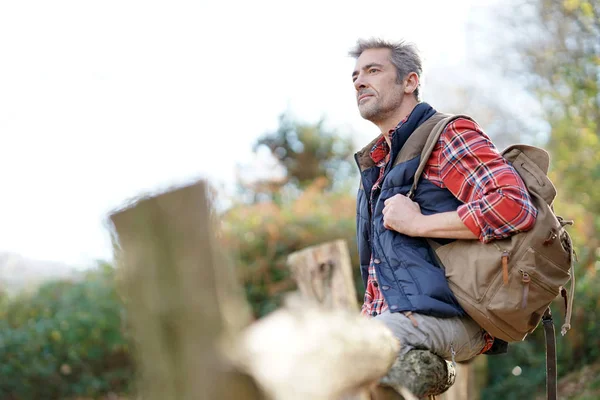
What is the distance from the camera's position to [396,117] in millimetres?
3102

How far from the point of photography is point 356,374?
1506 mm

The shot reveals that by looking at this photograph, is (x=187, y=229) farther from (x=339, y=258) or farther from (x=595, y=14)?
(x=595, y=14)

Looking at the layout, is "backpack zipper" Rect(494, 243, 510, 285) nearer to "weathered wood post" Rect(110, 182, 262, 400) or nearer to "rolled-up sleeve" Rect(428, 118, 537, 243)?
"rolled-up sleeve" Rect(428, 118, 537, 243)

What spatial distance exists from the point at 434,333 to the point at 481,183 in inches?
23.6

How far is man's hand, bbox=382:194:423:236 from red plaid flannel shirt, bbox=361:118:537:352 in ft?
0.50

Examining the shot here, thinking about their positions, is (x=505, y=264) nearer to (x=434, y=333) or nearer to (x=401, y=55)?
(x=434, y=333)

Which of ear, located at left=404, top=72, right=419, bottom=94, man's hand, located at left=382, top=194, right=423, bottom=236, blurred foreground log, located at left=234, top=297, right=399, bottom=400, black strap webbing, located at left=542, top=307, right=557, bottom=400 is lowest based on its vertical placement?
black strap webbing, located at left=542, top=307, right=557, bottom=400

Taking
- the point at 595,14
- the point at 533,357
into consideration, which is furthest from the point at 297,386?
the point at 533,357

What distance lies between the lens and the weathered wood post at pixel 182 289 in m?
1.19

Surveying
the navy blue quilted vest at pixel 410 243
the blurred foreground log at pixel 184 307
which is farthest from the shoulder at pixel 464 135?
the blurred foreground log at pixel 184 307

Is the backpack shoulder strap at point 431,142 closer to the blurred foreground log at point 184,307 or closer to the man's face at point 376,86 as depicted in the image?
the man's face at point 376,86

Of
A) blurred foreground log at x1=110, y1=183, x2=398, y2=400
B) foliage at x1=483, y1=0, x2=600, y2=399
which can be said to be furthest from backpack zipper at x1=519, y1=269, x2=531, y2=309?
foliage at x1=483, y1=0, x2=600, y2=399

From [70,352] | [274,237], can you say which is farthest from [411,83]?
[70,352]

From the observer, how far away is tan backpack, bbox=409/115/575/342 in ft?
8.31
